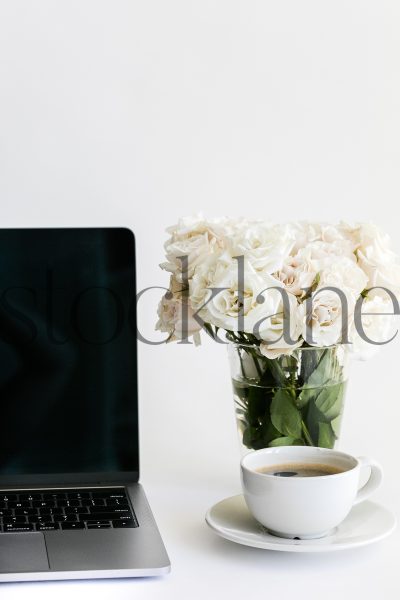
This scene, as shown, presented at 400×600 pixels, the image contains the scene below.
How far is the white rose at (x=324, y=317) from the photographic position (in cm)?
93

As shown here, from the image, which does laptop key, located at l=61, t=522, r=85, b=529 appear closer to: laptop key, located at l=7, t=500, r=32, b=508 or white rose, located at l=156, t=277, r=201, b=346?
laptop key, located at l=7, t=500, r=32, b=508

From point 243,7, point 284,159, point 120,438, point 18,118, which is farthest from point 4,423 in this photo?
point 243,7

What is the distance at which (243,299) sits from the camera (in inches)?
36.4

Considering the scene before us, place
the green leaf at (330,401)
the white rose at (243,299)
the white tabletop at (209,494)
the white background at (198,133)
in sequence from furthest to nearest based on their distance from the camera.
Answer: the white background at (198,133) < the green leaf at (330,401) < the white rose at (243,299) < the white tabletop at (209,494)

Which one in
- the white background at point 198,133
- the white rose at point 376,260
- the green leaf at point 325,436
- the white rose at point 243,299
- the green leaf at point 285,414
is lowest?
the green leaf at point 325,436

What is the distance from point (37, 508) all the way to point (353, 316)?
0.41m

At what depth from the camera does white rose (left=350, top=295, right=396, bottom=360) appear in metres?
0.98

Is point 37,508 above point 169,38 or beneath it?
beneath

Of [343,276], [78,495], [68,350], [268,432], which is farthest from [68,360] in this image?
[343,276]

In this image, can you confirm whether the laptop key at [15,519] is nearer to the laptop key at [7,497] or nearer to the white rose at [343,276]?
the laptop key at [7,497]

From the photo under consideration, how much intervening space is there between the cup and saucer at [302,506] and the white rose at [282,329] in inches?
4.2

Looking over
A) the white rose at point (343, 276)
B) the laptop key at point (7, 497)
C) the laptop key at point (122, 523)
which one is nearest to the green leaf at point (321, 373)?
the white rose at point (343, 276)

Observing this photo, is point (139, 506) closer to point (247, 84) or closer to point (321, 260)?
point (321, 260)

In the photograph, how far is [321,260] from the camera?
3.12 feet
